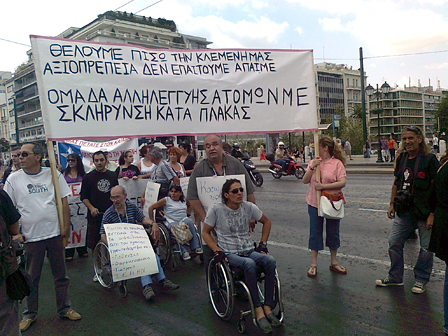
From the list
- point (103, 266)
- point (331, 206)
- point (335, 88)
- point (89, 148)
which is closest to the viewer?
point (331, 206)

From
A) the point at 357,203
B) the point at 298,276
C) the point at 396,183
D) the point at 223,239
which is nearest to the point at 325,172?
the point at 396,183

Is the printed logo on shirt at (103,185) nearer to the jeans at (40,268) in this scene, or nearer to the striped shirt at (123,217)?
the striped shirt at (123,217)

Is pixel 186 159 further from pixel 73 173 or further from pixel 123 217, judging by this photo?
pixel 123 217

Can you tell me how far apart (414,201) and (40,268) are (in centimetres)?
Answer: 405

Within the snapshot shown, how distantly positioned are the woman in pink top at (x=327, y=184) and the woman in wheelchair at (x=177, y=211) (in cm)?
181

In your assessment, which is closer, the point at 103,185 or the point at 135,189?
the point at 103,185

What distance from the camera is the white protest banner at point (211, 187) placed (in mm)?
4477

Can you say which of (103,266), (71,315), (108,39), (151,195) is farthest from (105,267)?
(108,39)

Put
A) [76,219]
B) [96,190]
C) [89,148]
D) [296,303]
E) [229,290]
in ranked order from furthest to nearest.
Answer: [89,148] → [76,219] → [96,190] → [296,303] → [229,290]

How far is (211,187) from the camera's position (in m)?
4.48

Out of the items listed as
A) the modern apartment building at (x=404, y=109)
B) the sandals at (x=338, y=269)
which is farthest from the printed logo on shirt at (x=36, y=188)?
Answer: the modern apartment building at (x=404, y=109)

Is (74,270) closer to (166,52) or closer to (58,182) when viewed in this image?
(58,182)

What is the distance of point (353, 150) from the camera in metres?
42.3

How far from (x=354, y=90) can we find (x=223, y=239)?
126828 mm
